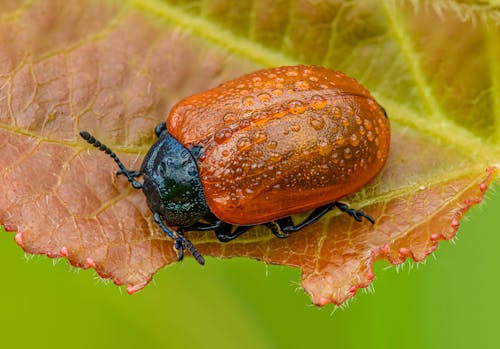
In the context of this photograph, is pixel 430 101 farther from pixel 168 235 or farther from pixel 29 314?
pixel 29 314

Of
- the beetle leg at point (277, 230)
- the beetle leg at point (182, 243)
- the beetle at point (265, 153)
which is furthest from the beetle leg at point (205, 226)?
the beetle leg at point (277, 230)

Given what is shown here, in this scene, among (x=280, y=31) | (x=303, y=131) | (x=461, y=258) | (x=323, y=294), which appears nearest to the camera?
(x=323, y=294)

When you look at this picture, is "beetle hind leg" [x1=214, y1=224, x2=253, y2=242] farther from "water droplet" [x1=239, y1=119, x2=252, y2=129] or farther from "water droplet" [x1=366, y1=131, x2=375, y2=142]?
"water droplet" [x1=366, y1=131, x2=375, y2=142]

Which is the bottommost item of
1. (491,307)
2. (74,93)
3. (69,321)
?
(69,321)

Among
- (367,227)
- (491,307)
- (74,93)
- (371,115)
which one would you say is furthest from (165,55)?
(491,307)

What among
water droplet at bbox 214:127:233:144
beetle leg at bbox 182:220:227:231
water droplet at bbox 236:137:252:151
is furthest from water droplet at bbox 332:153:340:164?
beetle leg at bbox 182:220:227:231

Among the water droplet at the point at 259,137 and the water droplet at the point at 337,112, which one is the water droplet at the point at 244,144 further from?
the water droplet at the point at 337,112

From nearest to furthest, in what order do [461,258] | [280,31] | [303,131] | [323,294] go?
[323,294], [303,131], [280,31], [461,258]
